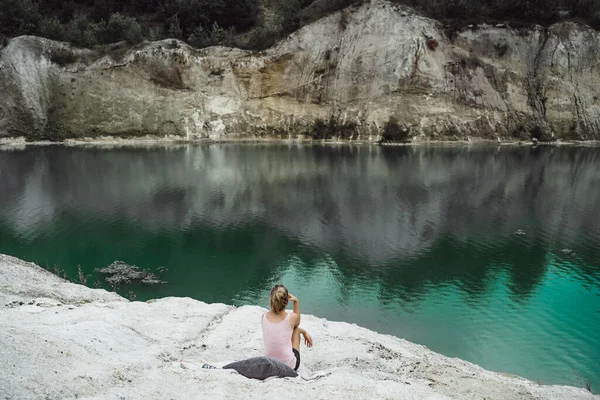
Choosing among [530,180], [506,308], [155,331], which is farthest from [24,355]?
[530,180]

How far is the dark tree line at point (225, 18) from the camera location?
6369 centimetres

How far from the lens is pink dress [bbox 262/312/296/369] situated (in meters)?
7.14

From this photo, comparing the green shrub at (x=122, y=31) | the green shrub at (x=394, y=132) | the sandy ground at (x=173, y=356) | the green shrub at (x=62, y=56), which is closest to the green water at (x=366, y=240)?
the sandy ground at (x=173, y=356)

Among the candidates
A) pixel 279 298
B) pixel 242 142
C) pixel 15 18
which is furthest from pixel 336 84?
pixel 279 298

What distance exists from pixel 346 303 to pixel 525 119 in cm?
5602

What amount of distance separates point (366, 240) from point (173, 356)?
14.5 meters

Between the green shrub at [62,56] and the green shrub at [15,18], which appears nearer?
the green shrub at [62,56]

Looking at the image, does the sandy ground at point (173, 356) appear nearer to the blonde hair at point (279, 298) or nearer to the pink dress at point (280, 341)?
the pink dress at point (280, 341)

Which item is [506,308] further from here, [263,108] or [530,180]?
[263,108]

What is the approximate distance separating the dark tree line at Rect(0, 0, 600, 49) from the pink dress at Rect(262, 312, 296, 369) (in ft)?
202

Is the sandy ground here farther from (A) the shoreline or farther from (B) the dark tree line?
(B) the dark tree line

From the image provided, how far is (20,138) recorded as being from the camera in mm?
58719

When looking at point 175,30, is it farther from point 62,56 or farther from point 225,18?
point 62,56

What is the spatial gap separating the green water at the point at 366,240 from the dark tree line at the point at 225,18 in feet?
97.0
